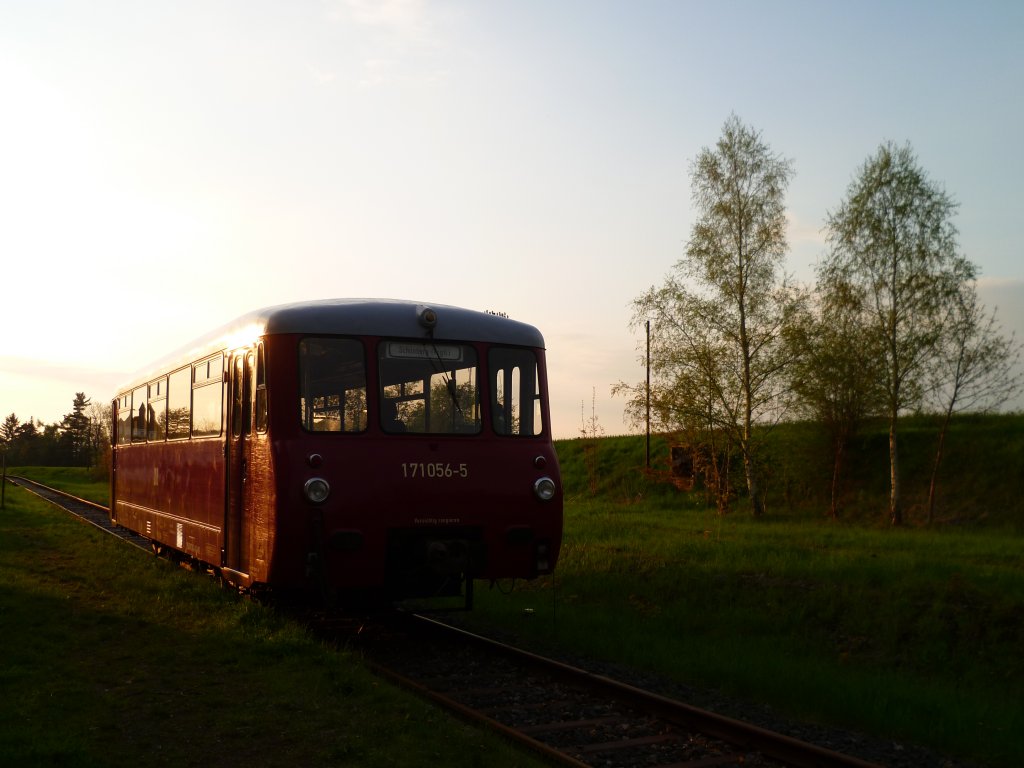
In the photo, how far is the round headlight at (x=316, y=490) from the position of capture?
913cm

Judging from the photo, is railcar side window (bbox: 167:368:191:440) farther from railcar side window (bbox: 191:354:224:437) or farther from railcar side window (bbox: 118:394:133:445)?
railcar side window (bbox: 118:394:133:445)

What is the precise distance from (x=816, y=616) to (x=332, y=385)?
696 centimetres

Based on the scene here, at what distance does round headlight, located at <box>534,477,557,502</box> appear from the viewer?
1017 centimetres

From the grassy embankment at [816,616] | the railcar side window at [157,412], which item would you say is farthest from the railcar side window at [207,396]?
the grassy embankment at [816,616]

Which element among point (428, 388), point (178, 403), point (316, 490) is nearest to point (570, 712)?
point (316, 490)

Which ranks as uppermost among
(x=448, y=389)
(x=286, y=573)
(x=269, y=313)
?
(x=269, y=313)

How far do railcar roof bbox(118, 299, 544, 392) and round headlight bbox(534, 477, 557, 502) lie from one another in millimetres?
1473

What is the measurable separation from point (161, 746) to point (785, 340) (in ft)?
76.0

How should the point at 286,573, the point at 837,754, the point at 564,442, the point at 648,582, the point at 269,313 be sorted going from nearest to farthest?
the point at 837,754 < the point at 286,573 < the point at 269,313 < the point at 648,582 < the point at 564,442

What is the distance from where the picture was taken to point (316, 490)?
361 inches

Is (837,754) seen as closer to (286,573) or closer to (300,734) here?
(300,734)

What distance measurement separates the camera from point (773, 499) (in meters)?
30.7

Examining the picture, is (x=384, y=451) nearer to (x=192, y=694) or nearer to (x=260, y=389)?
(x=260, y=389)

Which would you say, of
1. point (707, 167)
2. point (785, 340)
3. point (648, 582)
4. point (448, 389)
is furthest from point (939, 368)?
point (448, 389)
